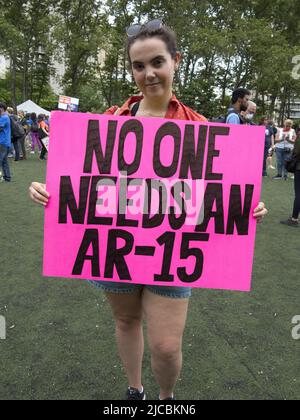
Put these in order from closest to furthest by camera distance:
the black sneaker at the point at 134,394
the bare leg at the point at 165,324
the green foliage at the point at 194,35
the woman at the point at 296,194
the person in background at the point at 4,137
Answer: the bare leg at the point at 165,324, the black sneaker at the point at 134,394, the woman at the point at 296,194, the person in background at the point at 4,137, the green foliage at the point at 194,35

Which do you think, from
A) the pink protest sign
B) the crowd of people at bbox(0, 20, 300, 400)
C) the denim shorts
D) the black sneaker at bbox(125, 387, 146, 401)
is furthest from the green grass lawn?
the pink protest sign

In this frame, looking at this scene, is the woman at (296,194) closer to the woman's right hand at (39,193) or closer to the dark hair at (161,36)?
the dark hair at (161,36)

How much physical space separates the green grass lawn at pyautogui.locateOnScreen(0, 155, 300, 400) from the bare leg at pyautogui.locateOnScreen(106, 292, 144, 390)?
0.28m

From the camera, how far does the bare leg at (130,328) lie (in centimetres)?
187

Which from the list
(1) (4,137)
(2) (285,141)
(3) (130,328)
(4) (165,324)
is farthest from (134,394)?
(2) (285,141)

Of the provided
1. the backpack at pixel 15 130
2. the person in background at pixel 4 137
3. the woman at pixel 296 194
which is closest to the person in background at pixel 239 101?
the woman at pixel 296 194

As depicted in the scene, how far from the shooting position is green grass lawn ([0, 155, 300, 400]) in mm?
2344

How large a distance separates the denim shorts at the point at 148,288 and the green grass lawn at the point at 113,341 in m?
0.83

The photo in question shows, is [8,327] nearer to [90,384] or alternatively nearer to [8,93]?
[90,384]

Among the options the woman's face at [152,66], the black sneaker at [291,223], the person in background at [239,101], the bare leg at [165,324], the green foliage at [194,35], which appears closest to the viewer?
the woman's face at [152,66]

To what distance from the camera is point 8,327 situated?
9.61 feet

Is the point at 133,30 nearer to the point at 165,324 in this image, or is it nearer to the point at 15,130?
the point at 165,324

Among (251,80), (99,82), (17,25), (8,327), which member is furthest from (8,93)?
(8,327)

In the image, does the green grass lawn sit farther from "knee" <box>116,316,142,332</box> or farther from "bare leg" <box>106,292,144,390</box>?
"knee" <box>116,316,142,332</box>
